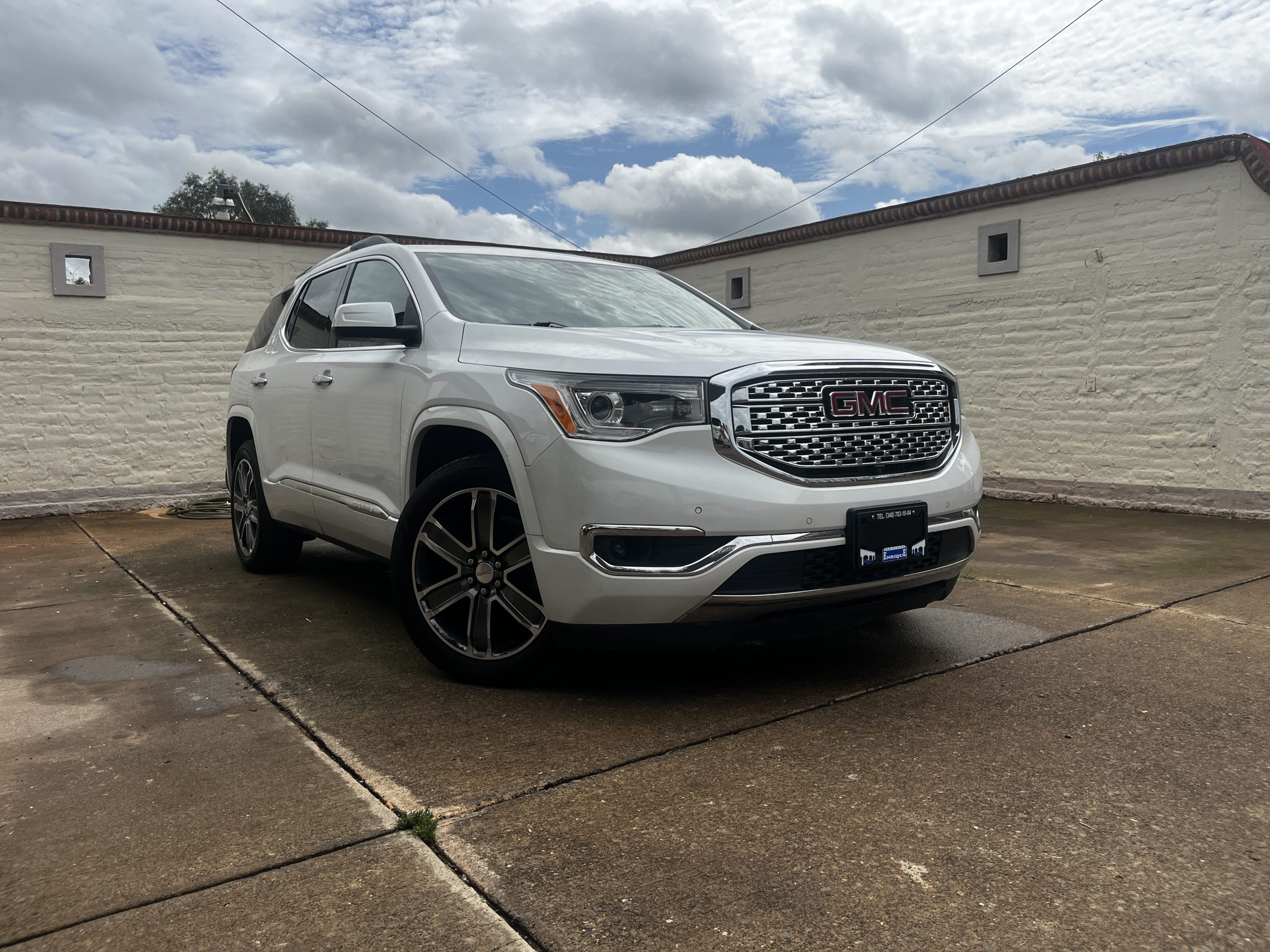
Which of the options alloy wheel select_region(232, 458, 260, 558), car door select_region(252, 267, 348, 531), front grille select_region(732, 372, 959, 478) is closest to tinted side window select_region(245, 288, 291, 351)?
car door select_region(252, 267, 348, 531)

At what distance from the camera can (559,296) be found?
429 cm

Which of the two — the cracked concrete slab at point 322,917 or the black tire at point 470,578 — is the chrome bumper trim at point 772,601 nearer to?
the black tire at point 470,578

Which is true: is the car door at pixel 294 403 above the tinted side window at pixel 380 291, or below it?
below

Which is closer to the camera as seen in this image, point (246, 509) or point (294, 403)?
point (294, 403)

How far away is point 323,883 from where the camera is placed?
221 cm

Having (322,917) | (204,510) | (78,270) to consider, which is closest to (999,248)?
(204,510)

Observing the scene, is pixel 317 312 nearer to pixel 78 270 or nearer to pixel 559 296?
pixel 559 296

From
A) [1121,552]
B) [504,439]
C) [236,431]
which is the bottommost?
[1121,552]

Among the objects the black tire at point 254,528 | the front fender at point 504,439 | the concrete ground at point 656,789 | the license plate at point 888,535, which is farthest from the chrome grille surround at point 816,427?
the black tire at point 254,528

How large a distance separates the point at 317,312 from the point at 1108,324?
725 cm

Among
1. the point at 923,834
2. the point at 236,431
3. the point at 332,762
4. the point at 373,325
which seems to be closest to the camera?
the point at 923,834

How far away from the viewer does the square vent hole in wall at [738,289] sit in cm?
1309

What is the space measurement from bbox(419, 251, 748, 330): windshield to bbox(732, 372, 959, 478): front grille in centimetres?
101

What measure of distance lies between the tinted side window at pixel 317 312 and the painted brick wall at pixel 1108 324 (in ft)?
23.5
